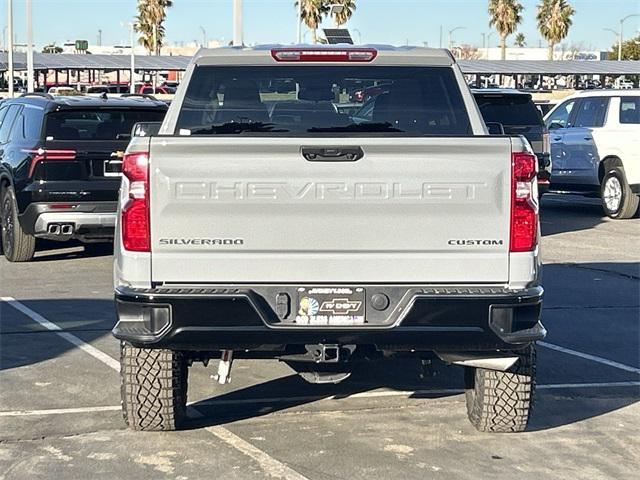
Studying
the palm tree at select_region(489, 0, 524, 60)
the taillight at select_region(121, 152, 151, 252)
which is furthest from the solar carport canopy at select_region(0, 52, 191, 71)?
the taillight at select_region(121, 152, 151, 252)

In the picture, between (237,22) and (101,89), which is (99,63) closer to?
(101,89)

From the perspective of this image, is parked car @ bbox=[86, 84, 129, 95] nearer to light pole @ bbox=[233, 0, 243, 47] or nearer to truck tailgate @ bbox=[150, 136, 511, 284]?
light pole @ bbox=[233, 0, 243, 47]

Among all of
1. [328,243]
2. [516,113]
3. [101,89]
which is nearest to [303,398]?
[328,243]

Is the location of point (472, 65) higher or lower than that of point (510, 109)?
higher

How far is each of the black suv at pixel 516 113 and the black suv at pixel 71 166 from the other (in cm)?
596

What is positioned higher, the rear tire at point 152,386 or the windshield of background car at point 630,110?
the windshield of background car at point 630,110

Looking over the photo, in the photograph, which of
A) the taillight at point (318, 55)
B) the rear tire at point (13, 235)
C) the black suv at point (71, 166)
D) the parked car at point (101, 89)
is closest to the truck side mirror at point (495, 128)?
the taillight at point (318, 55)

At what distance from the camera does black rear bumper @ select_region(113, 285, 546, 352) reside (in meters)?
5.31

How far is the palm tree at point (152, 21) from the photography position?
89750 mm

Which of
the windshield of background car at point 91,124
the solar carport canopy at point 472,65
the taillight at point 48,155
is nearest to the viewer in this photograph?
the taillight at point 48,155

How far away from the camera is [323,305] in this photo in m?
5.37

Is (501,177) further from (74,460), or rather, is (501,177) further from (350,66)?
(74,460)

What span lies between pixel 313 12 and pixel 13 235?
5786cm

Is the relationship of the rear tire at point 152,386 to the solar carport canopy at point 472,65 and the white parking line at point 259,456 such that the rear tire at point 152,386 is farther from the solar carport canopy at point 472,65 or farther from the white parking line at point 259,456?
the solar carport canopy at point 472,65
